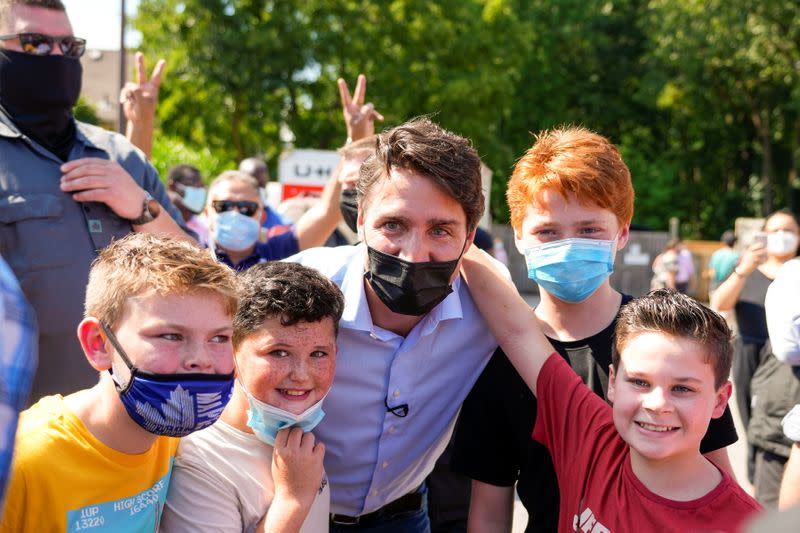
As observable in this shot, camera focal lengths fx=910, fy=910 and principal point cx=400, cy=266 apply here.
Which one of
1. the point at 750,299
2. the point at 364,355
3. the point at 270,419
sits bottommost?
the point at 750,299

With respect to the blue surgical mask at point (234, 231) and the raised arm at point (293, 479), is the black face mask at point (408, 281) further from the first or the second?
the blue surgical mask at point (234, 231)

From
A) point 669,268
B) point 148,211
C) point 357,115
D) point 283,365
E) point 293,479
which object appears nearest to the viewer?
point 293,479

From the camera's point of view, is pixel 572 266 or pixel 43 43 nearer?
pixel 572 266

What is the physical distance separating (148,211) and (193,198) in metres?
4.04

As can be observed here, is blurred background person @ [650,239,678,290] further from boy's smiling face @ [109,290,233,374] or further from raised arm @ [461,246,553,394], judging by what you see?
boy's smiling face @ [109,290,233,374]

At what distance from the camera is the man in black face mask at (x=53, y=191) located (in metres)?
3.24

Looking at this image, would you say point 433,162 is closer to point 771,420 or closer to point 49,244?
point 49,244

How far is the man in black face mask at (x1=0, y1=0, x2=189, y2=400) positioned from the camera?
3.24 metres

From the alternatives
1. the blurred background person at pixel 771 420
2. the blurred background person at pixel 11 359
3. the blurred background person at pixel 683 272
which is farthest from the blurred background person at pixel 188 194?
the blurred background person at pixel 683 272

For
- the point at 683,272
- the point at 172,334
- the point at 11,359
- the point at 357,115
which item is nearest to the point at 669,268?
the point at 683,272

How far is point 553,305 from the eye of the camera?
10.0 ft

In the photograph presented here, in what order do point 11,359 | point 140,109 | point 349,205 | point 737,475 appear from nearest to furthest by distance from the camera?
1. point 11,359
2. point 140,109
3. point 349,205
4. point 737,475

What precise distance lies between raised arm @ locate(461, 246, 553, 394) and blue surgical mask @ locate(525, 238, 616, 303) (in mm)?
120

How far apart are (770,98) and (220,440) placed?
34.5 m
